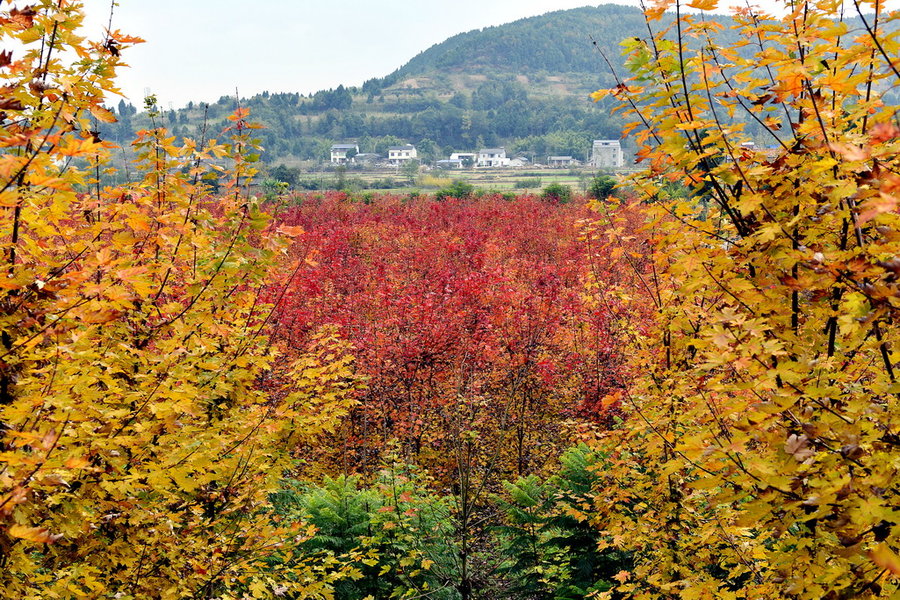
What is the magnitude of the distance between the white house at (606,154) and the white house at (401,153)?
122ft

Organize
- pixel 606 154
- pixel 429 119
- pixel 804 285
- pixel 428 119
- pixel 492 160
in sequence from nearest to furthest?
pixel 804 285, pixel 606 154, pixel 492 160, pixel 428 119, pixel 429 119

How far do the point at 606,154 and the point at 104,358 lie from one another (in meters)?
122

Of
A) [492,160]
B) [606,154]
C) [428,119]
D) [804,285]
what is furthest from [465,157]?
[804,285]

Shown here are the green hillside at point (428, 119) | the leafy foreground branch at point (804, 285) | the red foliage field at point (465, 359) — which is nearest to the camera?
the leafy foreground branch at point (804, 285)

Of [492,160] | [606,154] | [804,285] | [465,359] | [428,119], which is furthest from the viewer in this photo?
[428,119]

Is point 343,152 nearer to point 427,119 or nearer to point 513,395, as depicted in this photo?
point 427,119

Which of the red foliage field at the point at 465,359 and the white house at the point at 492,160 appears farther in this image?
the white house at the point at 492,160

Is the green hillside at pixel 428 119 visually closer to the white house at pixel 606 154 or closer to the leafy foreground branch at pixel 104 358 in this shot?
the white house at pixel 606 154

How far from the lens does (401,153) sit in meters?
122

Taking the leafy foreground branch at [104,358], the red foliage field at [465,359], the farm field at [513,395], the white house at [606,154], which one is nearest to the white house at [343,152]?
the white house at [606,154]

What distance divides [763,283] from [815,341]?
34 centimetres

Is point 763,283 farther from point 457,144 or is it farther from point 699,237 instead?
point 457,144

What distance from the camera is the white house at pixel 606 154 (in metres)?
110

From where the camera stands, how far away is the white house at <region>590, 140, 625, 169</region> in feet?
362
